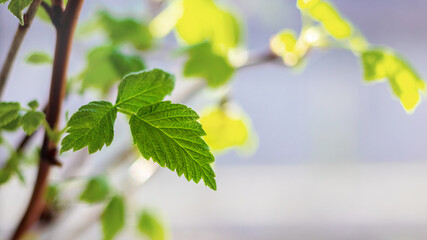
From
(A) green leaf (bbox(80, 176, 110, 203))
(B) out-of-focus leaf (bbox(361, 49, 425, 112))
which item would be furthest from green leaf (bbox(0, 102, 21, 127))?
(B) out-of-focus leaf (bbox(361, 49, 425, 112))

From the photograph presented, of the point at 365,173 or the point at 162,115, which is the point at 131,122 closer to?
the point at 162,115

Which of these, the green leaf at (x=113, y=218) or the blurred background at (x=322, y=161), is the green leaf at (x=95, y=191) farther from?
the blurred background at (x=322, y=161)

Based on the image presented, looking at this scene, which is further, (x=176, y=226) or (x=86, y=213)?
(x=176, y=226)

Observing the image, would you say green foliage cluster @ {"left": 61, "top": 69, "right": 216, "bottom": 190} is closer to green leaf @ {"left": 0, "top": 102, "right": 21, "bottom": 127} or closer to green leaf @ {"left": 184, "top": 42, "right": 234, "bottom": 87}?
green leaf @ {"left": 0, "top": 102, "right": 21, "bottom": 127}

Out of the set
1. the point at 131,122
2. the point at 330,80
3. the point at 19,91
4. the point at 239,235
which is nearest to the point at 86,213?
the point at 131,122

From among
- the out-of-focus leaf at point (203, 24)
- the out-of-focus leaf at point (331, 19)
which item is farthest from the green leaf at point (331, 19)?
the out-of-focus leaf at point (203, 24)
